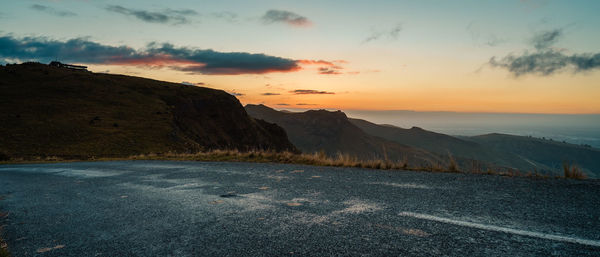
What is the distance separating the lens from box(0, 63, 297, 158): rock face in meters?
34.3

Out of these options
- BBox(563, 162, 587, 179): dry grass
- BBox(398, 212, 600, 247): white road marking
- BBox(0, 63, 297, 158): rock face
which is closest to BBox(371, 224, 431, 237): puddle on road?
BBox(398, 212, 600, 247): white road marking

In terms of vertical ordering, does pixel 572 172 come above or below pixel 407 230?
above

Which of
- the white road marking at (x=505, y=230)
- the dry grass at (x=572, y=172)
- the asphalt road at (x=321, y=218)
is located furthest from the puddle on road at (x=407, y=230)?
the dry grass at (x=572, y=172)

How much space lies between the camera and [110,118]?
47.2m

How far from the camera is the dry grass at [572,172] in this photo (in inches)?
299

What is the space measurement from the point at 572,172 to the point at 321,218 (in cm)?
666

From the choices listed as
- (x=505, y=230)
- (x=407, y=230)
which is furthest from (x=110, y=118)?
(x=505, y=230)

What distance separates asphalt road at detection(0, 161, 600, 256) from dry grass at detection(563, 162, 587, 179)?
106cm

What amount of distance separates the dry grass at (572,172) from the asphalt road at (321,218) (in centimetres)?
106

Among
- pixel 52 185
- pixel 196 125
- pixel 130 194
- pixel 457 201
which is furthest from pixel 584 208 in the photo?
pixel 196 125

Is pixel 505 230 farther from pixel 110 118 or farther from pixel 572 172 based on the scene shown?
pixel 110 118

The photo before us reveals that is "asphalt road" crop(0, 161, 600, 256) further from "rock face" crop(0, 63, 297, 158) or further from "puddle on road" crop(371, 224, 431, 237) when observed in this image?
"rock face" crop(0, 63, 297, 158)

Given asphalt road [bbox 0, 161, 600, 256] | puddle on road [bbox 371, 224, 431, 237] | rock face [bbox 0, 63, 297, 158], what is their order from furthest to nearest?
rock face [bbox 0, 63, 297, 158]
puddle on road [bbox 371, 224, 431, 237]
asphalt road [bbox 0, 161, 600, 256]

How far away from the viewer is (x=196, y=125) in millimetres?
61812
